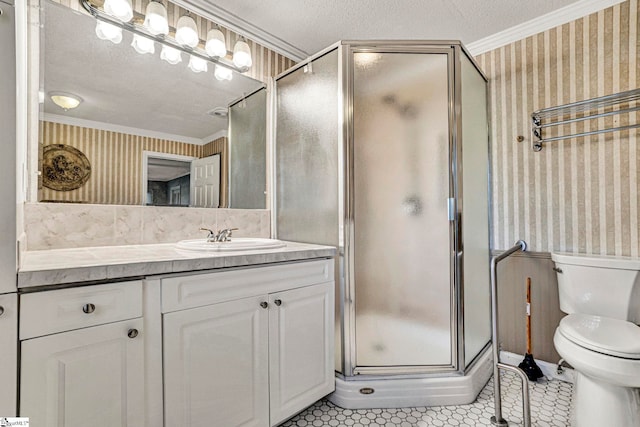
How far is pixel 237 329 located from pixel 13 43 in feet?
3.53

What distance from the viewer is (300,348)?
1.46m

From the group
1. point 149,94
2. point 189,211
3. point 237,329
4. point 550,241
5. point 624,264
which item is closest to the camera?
point 237,329

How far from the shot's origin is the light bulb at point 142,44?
161 cm

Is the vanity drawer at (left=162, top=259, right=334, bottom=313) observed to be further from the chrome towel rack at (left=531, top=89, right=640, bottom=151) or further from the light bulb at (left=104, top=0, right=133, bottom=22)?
the chrome towel rack at (left=531, top=89, right=640, bottom=151)

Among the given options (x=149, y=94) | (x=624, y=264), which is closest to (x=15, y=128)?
(x=149, y=94)

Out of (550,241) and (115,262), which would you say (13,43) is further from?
(550,241)

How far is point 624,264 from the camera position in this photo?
5.16 feet

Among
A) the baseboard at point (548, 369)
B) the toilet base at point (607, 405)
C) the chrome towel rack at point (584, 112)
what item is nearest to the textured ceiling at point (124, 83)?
the chrome towel rack at point (584, 112)

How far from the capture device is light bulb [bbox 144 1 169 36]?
1.61 meters

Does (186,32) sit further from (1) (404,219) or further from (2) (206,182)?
(1) (404,219)

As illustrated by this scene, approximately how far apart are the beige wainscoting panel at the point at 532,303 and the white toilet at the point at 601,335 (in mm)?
156

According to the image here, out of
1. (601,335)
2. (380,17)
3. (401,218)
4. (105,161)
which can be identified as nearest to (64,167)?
(105,161)

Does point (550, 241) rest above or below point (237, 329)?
above

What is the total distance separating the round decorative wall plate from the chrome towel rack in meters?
2.60
